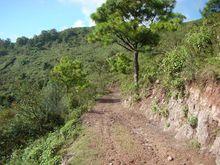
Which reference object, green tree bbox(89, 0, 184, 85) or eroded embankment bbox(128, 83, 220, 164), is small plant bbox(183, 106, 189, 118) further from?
green tree bbox(89, 0, 184, 85)

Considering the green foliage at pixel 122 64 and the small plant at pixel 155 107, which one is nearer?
the small plant at pixel 155 107

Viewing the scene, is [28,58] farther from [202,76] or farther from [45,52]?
[202,76]

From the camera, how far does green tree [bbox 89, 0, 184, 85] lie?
22984 millimetres

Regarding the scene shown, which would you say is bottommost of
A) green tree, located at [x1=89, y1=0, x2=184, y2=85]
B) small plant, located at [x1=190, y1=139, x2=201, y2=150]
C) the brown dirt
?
the brown dirt

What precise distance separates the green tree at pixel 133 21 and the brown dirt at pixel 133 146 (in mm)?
8060

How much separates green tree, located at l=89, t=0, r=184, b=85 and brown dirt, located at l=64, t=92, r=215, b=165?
317 inches

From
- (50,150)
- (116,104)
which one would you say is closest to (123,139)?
(50,150)

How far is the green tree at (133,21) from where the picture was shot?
75.4 ft

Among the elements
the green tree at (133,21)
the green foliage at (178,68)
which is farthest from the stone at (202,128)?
the green tree at (133,21)

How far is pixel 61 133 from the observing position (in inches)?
644

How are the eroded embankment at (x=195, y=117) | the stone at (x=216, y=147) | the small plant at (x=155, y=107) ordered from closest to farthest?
the stone at (x=216, y=147) → the eroded embankment at (x=195, y=117) → the small plant at (x=155, y=107)

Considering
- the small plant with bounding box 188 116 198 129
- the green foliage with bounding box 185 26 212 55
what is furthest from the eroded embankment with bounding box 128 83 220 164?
the green foliage with bounding box 185 26 212 55

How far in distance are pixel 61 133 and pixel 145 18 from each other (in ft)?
36.8

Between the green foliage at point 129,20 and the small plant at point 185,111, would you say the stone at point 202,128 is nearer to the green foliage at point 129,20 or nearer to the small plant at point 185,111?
the small plant at point 185,111
